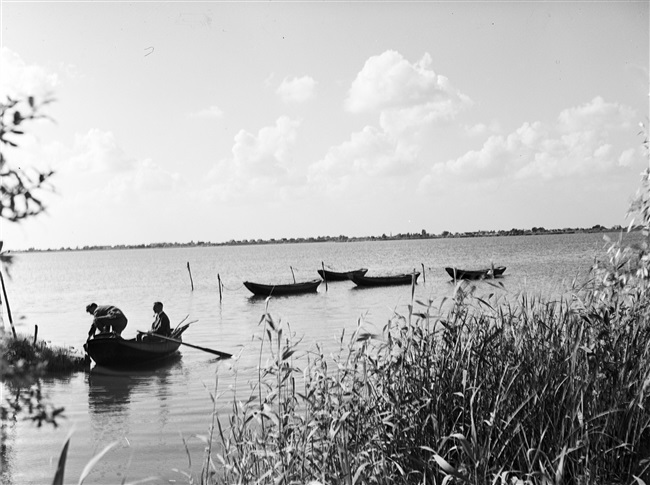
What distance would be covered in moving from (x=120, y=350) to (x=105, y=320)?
120 centimetres

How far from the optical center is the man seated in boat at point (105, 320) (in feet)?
59.8

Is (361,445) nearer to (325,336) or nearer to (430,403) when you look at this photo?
(430,403)

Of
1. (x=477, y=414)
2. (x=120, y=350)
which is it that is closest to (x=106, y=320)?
(x=120, y=350)

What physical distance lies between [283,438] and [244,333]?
22.3 metres

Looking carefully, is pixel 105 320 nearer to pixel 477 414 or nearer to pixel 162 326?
pixel 162 326

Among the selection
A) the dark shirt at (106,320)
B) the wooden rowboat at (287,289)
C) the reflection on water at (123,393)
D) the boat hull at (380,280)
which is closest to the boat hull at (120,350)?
the reflection on water at (123,393)

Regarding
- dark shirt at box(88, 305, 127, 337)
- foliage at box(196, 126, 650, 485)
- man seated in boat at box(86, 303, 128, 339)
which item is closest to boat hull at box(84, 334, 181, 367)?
man seated in boat at box(86, 303, 128, 339)

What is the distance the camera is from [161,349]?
18562 millimetres

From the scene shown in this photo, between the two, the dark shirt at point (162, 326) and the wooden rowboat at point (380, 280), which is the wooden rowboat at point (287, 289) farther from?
the dark shirt at point (162, 326)

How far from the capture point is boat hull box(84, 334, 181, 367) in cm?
1750

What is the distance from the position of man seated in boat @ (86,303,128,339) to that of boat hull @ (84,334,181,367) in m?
0.48

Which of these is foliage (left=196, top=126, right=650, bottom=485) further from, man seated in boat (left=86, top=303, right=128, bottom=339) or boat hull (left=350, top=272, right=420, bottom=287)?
boat hull (left=350, top=272, right=420, bottom=287)

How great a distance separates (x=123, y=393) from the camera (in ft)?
50.8

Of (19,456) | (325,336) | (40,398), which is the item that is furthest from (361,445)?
(325,336)
